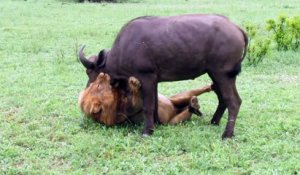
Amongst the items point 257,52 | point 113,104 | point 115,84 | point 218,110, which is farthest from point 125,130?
point 257,52

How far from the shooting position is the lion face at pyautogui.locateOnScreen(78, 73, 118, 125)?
6.22 metres

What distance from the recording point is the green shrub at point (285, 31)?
1123 cm

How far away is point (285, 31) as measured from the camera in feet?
37.3

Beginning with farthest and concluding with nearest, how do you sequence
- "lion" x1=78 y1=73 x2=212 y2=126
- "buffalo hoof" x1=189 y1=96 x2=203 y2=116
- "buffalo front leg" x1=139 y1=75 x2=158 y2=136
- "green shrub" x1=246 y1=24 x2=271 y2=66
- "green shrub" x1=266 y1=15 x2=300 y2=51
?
"green shrub" x1=266 y1=15 x2=300 y2=51
"green shrub" x1=246 y1=24 x2=271 y2=66
"buffalo hoof" x1=189 y1=96 x2=203 y2=116
"lion" x1=78 y1=73 x2=212 y2=126
"buffalo front leg" x1=139 y1=75 x2=158 y2=136

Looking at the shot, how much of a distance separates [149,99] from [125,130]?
0.50m

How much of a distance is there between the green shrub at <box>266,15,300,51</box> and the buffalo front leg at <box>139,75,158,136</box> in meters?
5.97

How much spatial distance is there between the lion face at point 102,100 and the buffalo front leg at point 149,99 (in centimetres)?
41

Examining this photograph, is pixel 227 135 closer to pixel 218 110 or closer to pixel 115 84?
pixel 218 110

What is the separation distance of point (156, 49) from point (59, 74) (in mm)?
3951

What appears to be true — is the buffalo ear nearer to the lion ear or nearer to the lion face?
the lion face

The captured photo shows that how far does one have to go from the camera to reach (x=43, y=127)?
20.8 ft

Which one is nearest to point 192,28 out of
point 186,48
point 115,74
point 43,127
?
point 186,48

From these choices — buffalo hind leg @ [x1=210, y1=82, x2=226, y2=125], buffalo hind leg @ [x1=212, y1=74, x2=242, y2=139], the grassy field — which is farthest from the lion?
buffalo hind leg @ [x1=212, y1=74, x2=242, y2=139]

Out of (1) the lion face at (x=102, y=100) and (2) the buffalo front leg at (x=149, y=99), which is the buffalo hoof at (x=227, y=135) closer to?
(2) the buffalo front leg at (x=149, y=99)
